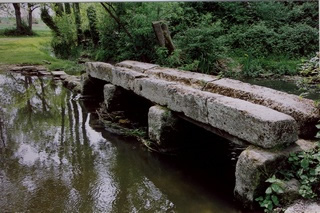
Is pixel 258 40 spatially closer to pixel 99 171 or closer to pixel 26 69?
pixel 99 171

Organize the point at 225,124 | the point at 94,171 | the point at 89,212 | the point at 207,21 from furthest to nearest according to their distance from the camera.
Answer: the point at 207,21
the point at 94,171
the point at 225,124
the point at 89,212

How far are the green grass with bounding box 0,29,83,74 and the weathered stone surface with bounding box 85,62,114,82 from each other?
1164mm

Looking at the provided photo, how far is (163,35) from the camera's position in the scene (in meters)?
6.80

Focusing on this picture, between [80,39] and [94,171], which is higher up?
[80,39]

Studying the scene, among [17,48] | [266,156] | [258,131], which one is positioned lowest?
[266,156]

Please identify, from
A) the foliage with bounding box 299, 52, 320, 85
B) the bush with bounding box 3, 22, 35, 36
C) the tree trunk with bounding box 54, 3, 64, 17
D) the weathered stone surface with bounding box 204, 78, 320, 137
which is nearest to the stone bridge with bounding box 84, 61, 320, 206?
the weathered stone surface with bounding box 204, 78, 320, 137

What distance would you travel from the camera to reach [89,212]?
254cm

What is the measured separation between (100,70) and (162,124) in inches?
91.0

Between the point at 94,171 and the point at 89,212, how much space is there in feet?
2.61

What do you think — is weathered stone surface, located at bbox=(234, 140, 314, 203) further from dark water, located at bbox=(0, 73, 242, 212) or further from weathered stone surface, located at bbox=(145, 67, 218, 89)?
weathered stone surface, located at bbox=(145, 67, 218, 89)

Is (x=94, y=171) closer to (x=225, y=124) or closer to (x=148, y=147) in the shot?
(x=148, y=147)

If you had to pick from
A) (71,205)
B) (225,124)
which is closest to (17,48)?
(71,205)

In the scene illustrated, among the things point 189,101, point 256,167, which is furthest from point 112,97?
point 256,167

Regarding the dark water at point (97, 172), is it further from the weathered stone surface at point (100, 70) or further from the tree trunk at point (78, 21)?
the tree trunk at point (78, 21)
